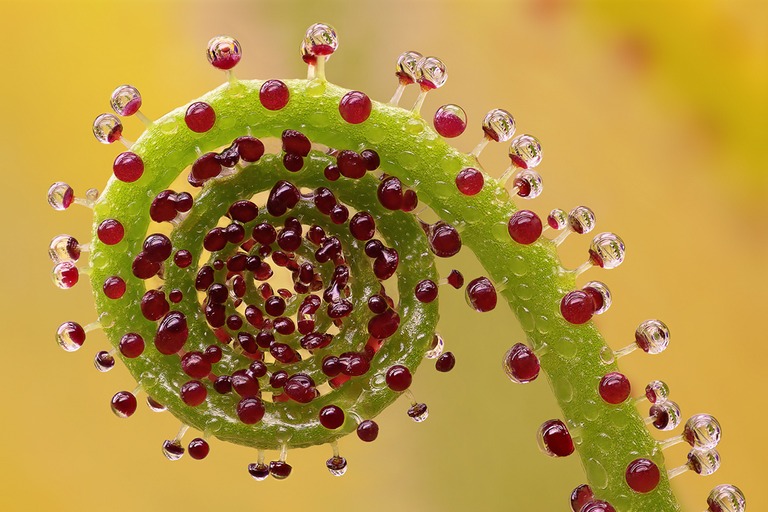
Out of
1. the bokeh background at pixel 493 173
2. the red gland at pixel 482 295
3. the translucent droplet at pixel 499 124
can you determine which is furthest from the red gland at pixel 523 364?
the bokeh background at pixel 493 173

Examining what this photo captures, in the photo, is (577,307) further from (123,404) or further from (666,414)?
(123,404)

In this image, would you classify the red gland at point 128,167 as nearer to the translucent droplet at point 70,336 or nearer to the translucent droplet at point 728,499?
the translucent droplet at point 70,336

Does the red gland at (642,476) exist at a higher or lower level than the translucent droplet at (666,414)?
lower

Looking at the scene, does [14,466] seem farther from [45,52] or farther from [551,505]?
[551,505]

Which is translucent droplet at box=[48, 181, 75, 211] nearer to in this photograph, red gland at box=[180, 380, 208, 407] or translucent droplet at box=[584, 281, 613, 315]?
red gland at box=[180, 380, 208, 407]

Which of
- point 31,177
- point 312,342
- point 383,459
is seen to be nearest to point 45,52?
point 31,177

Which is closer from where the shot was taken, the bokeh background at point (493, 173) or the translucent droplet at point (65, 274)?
the translucent droplet at point (65, 274)

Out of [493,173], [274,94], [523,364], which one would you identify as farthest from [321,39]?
[493,173]
